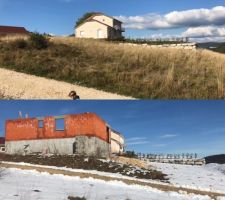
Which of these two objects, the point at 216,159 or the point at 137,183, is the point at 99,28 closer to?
the point at 216,159

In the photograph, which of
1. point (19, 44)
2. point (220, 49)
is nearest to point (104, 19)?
point (220, 49)

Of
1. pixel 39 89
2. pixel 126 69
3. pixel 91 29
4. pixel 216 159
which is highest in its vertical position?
pixel 91 29

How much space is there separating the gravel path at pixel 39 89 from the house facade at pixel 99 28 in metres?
44.7

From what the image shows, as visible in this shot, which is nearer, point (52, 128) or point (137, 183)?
point (137, 183)

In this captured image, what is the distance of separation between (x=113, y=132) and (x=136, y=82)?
159 inches

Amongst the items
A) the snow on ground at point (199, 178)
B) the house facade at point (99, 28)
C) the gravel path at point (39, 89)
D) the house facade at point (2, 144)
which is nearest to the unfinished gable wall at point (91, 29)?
the house facade at point (99, 28)

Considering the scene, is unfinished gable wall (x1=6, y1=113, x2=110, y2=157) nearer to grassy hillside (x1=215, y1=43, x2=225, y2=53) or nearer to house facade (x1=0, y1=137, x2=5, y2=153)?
house facade (x1=0, y1=137, x2=5, y2=153)

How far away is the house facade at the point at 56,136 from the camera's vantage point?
86.5ft

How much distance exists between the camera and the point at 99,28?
234 feet

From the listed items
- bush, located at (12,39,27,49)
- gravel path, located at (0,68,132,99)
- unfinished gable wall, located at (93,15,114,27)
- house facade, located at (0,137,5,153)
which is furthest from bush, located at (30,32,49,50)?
unfinished gable wall, located at (93,15,114,27)

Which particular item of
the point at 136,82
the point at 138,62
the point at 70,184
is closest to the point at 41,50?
the point at 138,62

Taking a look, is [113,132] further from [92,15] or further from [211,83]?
[92,15]

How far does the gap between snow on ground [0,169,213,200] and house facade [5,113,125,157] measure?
7.92 m

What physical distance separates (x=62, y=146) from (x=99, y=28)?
152ft
